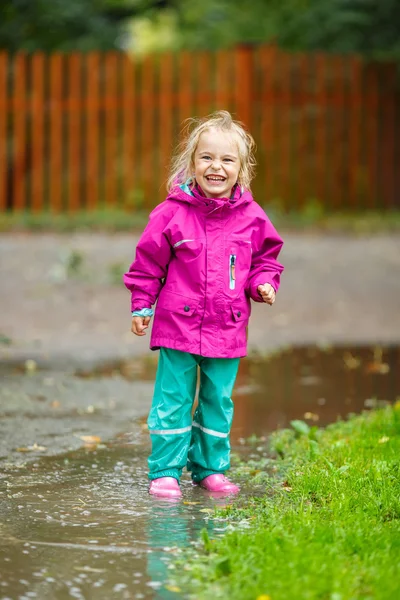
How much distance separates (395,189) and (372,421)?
10789 millimetres

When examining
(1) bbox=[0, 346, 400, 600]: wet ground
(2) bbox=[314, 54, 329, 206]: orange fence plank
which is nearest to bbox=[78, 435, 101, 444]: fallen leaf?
(1) bbox=[0, 346, 400, 600]: wet ground

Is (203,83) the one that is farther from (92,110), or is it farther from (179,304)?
(179,304)

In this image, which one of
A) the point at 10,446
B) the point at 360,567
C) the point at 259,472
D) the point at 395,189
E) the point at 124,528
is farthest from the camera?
the point at 395,189

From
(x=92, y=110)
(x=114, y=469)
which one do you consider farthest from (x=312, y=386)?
(x=92, y=110)

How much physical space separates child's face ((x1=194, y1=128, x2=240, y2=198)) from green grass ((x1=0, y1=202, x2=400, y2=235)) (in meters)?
9.40

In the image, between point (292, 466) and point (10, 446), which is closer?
point (292, 466)

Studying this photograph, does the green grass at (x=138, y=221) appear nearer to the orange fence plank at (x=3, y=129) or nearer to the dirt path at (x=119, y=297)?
the orange fence plank at (x=3, y=129)

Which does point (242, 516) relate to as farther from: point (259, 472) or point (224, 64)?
point (224, 64)

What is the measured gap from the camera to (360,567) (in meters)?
3.44

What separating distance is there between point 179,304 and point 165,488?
31.4 inches

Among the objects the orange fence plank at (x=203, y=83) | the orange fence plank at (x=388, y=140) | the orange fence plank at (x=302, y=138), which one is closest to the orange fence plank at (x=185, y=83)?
the orange fence plank at (x=203, y=83)

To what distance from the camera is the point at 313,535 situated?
12.2 ft

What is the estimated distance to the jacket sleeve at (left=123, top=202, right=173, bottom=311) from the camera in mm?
4590

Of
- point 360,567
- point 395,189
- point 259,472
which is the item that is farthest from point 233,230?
point 395,189
